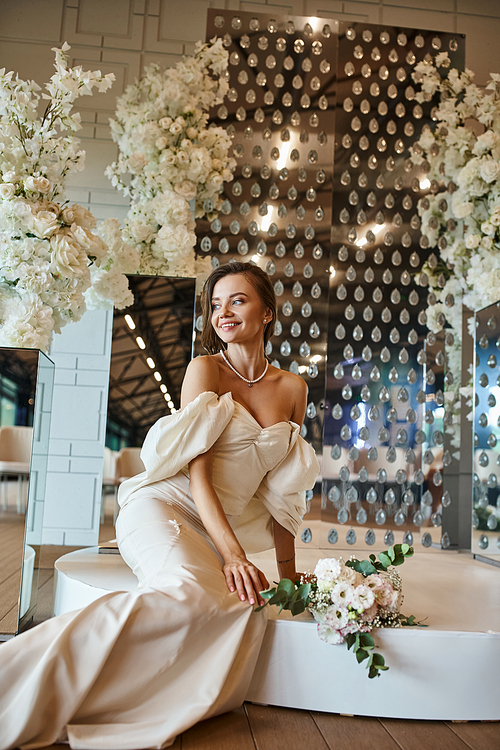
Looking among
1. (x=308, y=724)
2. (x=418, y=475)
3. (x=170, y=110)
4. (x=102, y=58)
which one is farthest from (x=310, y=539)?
(x=102, y=58)

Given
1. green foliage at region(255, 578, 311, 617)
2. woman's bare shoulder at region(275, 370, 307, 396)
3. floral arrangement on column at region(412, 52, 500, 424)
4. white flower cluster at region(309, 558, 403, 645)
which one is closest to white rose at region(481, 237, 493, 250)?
floral arrangement on column at region(412, 52, 500, 424)

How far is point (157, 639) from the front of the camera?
5.82 ft

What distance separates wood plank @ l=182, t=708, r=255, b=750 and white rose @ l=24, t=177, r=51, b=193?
2.19 meters

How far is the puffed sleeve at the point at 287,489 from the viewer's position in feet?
8.13

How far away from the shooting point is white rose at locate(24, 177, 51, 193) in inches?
105

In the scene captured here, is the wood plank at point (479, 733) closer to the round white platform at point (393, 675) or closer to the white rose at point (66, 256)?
the round white platform at point (393, 675)

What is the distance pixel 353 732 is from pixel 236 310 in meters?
1.55

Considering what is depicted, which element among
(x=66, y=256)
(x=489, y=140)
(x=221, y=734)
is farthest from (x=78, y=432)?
(x=489, y=140)

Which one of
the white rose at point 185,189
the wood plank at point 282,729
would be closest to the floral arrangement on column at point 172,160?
the white rose at point 185,189

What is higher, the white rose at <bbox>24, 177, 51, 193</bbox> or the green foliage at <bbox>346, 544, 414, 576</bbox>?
the white rose at <bbox>24, 177, 51, 193</bbox>

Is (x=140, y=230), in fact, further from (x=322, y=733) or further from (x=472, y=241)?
(x=322, y=733)

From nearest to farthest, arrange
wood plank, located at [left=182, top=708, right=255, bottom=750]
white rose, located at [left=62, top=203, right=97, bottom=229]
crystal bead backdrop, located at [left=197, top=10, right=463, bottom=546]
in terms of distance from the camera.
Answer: wood plank, located at [left=182, top=708, right=255, bottom=750], white rose, located at [left=62, top=203, right=97, bottom=229], crystal bead backdrop, located at [left=197, top=10, right=463, bottom=546]

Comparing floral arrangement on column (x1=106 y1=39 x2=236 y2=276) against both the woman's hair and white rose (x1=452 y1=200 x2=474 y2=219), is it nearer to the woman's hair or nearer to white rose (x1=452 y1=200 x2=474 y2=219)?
the woman's hair

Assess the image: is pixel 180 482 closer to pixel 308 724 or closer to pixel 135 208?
pixel 308 724
